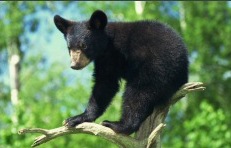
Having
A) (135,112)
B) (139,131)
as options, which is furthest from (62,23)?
(139,131)

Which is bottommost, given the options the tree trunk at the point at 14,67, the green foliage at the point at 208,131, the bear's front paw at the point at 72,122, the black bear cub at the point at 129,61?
the tree trunk at the point at 14,67

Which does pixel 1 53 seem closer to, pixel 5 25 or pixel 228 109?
pixel 5 25

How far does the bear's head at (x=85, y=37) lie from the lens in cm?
708

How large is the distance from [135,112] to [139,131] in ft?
0.92

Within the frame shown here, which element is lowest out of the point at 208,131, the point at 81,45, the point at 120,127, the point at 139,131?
the point at 208,131

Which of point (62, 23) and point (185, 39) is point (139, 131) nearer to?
point (62, 23)

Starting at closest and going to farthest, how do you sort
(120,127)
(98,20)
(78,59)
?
(120,127) < (78,59) < (98,20)

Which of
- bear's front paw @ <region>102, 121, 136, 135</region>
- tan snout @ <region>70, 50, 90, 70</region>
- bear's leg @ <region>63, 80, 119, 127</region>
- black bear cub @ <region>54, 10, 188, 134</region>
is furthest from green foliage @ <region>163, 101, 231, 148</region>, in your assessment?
tan snout @ <region>70, 50, 90, 70</region>

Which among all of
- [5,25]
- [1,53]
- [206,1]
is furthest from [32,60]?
[206,1]

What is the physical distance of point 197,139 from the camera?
14.2 metres

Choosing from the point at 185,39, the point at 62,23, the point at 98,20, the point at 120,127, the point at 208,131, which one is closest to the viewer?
the point at 120,127

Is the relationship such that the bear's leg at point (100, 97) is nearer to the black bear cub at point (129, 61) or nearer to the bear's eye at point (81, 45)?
the black bear cub at point (129, 61)

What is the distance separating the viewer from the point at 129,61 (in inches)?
283

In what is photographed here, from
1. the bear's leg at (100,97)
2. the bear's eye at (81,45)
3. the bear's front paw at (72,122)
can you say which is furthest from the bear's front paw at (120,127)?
the bear's eye at (81,45)
